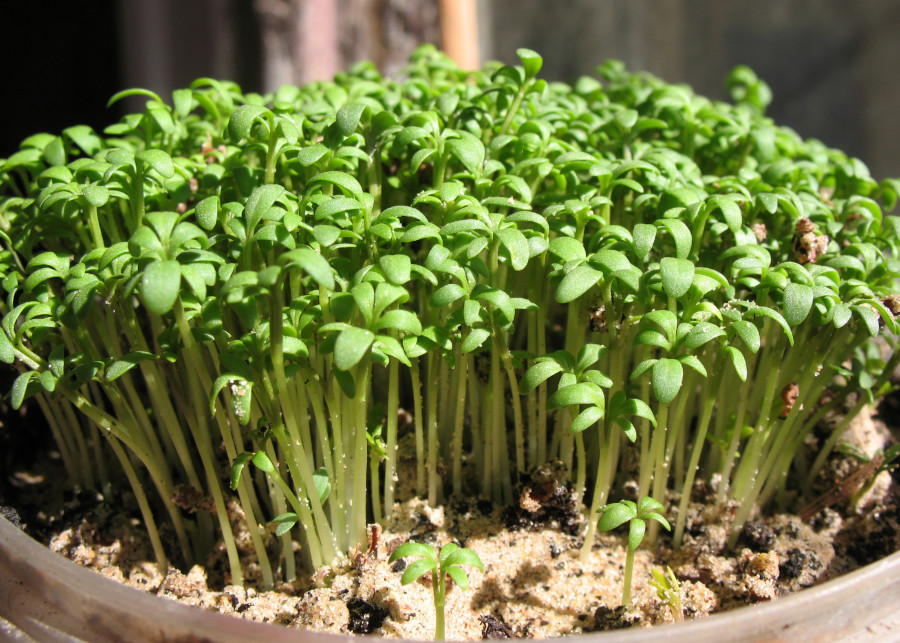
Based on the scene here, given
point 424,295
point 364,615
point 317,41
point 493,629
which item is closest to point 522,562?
point 493,629

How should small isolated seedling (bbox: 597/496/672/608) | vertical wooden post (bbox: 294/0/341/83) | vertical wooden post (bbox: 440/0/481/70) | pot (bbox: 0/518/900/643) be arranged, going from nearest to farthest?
pot (bbox: 0/518/900/643)
small isolated seedling (bbox: 597/496/672/608)
vertical wooden post (bbox: 294/0/341/83)
vertical wooden post (bbox: 440/0/481/70)

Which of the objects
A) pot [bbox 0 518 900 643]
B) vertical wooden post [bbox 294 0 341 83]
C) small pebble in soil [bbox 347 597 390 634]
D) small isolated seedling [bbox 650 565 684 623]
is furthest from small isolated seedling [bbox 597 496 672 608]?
vertical wooden post [bbox 294 0 341 83]

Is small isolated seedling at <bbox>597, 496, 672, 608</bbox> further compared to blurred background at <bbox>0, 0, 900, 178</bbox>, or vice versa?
blurred background at <bbox>0, 0, 900, 178</bbox>

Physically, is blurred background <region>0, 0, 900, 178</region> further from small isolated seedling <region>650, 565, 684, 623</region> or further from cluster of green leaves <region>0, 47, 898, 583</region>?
small isolated seedling <region>650, 565, 684, 623</region>

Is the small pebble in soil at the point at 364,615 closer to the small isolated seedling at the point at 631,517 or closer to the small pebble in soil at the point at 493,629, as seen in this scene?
the small pebble in soil at the point at 493,629

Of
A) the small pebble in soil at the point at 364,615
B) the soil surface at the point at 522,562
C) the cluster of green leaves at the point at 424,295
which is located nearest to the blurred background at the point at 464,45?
the cluster of green leaves at the point at 424,295

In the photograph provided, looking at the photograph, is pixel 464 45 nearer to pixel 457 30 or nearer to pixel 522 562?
pixel 457 30
